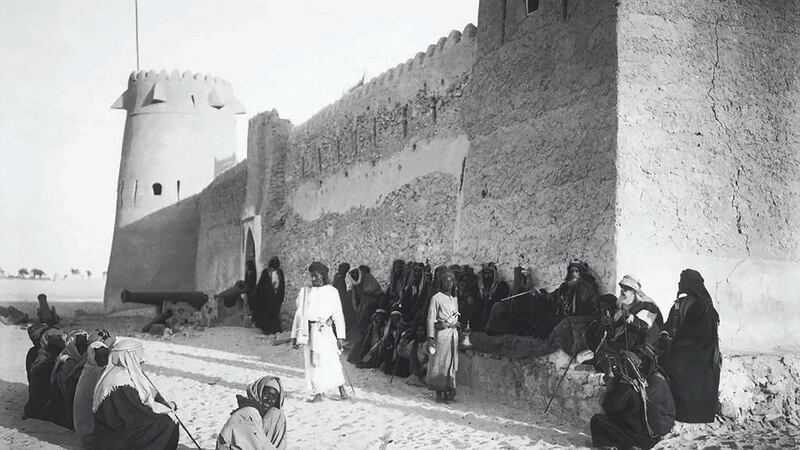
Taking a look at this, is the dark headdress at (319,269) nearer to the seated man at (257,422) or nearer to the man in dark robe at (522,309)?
the man in dark robe at (522,309)

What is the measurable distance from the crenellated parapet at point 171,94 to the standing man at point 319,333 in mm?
13892

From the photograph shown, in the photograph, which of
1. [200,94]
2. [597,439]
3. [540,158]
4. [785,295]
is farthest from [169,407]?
[200,94]

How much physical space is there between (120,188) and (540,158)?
15283 millimetres

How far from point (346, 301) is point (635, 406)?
563 centimetres

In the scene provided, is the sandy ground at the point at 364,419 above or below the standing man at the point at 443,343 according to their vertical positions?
below

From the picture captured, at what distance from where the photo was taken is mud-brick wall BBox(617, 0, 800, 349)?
5.68 m

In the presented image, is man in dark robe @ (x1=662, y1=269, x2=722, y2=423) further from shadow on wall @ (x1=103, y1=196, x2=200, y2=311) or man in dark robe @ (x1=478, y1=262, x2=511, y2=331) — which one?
shadow on wall @ (x1=103, y1=196, x2=200, y2=311)

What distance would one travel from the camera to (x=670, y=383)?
196 inches

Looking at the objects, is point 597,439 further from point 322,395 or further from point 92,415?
point 92,415

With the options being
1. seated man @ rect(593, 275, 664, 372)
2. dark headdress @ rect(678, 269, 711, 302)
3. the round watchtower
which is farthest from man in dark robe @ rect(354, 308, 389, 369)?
the round watchtower

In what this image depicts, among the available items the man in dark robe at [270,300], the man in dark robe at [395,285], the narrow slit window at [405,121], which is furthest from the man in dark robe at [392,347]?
the man in dark robe at [270,300]

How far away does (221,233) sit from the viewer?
16688 millimetres

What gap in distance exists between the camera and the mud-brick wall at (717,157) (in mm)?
5676

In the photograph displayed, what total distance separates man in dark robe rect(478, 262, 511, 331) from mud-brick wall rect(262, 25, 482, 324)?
4.00 ft
